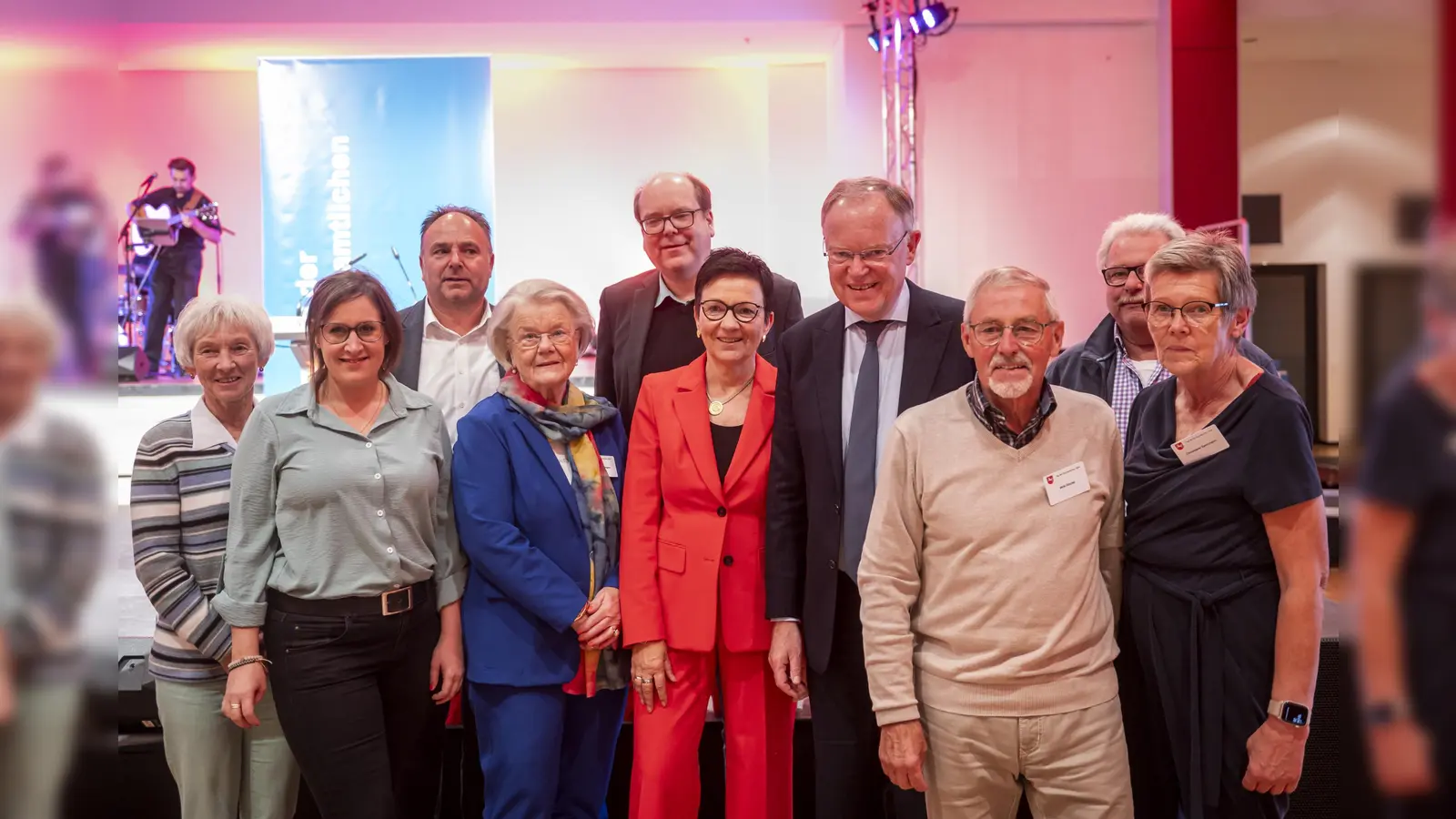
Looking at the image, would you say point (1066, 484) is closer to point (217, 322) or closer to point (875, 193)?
point (875, 193)

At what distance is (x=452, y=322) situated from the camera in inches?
130

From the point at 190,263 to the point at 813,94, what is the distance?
5105 millimetres

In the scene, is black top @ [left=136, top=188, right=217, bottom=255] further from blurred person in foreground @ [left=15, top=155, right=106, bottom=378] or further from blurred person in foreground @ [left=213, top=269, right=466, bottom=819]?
blurred person in foreground @ [left=15, top=155, right=106, bottom=378]

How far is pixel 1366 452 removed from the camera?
1.14 ft

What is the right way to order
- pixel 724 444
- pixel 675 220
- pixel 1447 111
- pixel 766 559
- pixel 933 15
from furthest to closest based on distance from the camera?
pixel 933 15
pixel 675 220
pixel 724 444
pixel 766 559
pixel 1447 111

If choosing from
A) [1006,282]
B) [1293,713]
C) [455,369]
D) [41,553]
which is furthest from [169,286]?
[41,553]

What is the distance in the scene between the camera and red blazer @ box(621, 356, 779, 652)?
2496mm

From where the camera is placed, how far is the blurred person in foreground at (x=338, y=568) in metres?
2.36

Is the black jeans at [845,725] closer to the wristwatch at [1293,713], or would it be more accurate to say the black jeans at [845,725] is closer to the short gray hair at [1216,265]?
the wristwatch at [1293,713]

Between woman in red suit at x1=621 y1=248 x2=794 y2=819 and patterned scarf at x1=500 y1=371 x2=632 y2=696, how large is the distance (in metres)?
0.06

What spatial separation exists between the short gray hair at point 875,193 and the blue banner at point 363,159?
5209 mm

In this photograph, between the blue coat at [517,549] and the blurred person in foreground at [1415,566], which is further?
the blue coat at [517,549]

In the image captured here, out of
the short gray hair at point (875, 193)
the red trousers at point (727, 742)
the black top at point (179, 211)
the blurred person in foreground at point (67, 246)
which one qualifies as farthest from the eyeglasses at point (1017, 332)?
the black top at point (179, 211)

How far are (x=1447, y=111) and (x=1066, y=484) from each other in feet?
5.91
